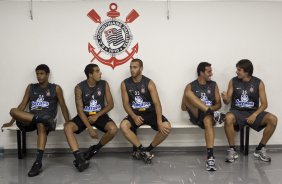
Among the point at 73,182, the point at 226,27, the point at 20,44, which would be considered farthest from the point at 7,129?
the point at 226,27

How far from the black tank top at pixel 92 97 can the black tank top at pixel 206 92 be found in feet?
3.77

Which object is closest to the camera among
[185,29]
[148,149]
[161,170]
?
[161,170]

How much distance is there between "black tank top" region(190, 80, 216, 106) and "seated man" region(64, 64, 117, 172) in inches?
42.0

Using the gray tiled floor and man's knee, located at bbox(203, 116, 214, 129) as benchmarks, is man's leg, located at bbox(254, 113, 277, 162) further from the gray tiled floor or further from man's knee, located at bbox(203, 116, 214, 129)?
man's knee, located at bbox(203, 116, 214, 129)

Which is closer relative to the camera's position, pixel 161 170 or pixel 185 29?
pixel 161 170

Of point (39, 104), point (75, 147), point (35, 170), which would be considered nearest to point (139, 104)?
point (75, 147)

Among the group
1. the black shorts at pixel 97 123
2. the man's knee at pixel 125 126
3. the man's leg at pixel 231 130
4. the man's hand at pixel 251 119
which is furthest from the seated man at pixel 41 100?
the man's hand at pixel 251 119

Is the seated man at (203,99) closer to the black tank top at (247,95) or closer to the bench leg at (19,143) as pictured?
the black tank top at (247,95)

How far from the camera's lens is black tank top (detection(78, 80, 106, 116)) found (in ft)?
14.6

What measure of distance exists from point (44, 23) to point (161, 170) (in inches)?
91.8

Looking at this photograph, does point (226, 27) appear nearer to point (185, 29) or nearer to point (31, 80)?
point (185, 29)

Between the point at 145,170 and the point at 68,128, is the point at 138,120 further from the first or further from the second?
the point at 68,128

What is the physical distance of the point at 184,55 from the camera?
4.71 metres

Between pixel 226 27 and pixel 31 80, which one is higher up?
pixel 226 27
